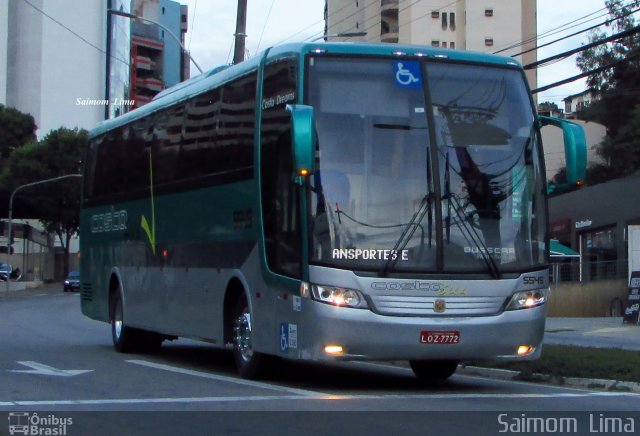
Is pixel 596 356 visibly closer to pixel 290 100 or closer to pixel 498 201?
pixel 498 201

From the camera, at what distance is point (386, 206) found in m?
12.1

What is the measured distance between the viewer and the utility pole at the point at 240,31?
25.4 m

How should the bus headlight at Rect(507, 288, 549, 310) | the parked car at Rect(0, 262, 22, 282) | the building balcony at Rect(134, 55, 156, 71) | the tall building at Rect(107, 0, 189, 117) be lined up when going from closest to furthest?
the bus headlight at Rect(507, 288, 549, 310) < the parked car at Rect(0, 262, 22, 282) < the tall building at Rect(107, 0, 189, 117) < the building balcony at Rect(134, 55, 156, 71)

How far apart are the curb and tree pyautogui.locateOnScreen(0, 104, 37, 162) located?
231 feet

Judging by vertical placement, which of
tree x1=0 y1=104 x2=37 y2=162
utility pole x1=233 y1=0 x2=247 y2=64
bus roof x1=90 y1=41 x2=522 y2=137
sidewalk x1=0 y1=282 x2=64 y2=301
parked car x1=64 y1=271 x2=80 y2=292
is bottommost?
sidewalk x1=0 y1=282 x2=64 y2=301

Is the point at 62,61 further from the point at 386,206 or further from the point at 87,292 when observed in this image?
the point at 386,206

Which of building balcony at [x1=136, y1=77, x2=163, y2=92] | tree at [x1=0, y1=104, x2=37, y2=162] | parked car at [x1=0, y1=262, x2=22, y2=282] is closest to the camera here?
parked car at [x1=0, y1=262, x2=22, y2=282]

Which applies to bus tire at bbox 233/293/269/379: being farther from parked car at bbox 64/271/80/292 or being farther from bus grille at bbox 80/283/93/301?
parked car at bbox 64/271/80/292

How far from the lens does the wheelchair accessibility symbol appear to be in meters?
12.6

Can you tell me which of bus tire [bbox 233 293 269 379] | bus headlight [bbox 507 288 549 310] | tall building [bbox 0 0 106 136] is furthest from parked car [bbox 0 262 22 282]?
bus headlight [bbox 507 288 549 310]

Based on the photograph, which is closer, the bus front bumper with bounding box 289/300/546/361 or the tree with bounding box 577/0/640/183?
the bus front bumper with bounding box 289/300/546/361

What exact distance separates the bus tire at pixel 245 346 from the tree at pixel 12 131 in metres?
70.8
